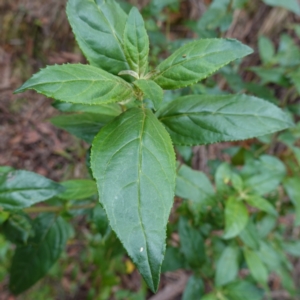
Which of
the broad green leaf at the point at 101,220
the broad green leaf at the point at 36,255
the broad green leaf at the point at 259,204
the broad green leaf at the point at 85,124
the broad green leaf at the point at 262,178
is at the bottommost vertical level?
the broad green leaf at the point at 36,255

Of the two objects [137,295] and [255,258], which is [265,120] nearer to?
[255,258]

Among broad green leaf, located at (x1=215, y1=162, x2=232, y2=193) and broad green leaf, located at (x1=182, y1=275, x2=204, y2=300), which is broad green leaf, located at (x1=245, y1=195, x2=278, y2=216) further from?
broad green leaf, located at (x1=182, y1=275, x2=204, y2=300)

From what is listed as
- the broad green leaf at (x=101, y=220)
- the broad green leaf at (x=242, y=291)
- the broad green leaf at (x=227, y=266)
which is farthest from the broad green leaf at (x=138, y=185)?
the broad green leaf at (x=242, y=291)

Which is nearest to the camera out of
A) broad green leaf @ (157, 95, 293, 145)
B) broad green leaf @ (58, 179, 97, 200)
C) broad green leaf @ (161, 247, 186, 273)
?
broad green leaf @ (157, 95, 293, 145)

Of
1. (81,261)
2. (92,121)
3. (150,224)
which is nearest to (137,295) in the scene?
(81,261)

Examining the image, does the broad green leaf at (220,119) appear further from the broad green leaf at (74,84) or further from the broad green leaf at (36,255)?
the broad green leaf at (36,255)

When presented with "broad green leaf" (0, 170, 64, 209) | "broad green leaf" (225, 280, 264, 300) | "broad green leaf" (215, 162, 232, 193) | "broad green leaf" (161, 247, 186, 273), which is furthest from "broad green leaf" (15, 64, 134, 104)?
"broad green leaf" (225, 280, 264, 300)

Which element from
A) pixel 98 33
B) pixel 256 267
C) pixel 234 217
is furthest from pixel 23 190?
pixel 256 267
